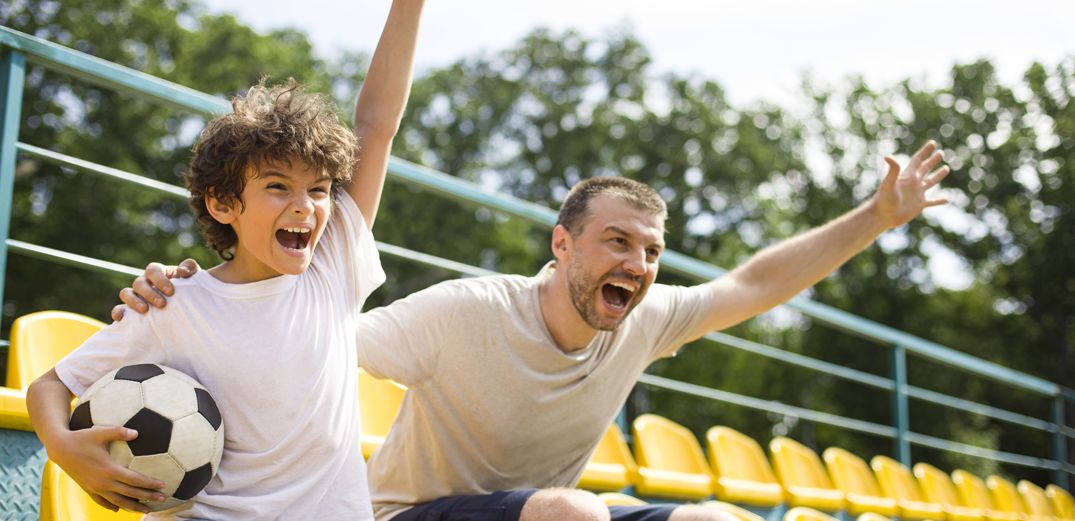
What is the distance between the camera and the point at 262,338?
1.63 metres

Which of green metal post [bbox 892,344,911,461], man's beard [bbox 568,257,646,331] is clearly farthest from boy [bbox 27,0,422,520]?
green metal post [bbox 892,344,911,461]

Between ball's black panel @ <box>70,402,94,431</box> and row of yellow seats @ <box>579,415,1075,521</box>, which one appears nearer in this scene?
ball's black panel @ <box>70,402,94,431</box>

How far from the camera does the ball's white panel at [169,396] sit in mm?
1481

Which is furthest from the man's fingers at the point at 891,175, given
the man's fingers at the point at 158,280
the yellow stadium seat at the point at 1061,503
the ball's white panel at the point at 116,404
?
the yellow stadium seat at the point at 1061,503

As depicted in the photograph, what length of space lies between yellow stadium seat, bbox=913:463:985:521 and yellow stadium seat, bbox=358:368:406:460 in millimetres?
3528

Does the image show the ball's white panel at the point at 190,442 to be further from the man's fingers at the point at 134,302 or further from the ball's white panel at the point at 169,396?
the man's fingers at the point at 134,302

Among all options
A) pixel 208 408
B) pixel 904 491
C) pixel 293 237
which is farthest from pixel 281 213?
pixel 904 491

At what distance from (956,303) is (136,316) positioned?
22229 millimetres

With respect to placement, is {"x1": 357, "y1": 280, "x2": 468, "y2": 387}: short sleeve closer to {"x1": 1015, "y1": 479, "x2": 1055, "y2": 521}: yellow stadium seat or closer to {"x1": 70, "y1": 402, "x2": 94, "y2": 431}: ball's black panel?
{"x1": 70, "y1": 402, "x2": 94, "y2": 431}: ball's black panel

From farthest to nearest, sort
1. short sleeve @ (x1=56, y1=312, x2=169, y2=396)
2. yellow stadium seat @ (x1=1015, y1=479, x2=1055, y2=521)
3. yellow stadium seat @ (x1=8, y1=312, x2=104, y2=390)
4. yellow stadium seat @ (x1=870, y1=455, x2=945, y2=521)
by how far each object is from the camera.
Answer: yellow stadium seat @ (x1=1015, y1=479, x2=1055, y2=521) < yellow stadium seat @ (x1=870, y1=455, x2=945, y2=521) < yellow stadium seat @ (x1=8, y1=312, x2=104, y2=390) < short sleeve @ (x1=56, y1=312, x2=169, y2=396)

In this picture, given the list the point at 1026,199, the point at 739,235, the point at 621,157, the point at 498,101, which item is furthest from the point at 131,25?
the point at 1026,199

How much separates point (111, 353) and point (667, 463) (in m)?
2.40

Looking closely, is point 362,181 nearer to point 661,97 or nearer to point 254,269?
Result: point 254,269

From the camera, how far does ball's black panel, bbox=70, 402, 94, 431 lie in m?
1.48
